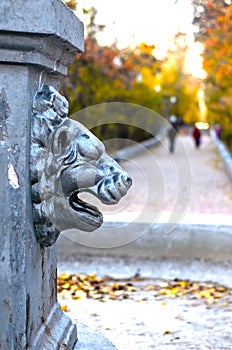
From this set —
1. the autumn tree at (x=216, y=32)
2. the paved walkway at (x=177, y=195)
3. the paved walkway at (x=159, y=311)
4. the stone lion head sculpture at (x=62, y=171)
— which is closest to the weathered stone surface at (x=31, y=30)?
the stone lion head sculpture at (x=62, y=171)

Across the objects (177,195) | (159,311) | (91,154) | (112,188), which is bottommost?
(159,311)

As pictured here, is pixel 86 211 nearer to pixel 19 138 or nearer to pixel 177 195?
pixel 19 138

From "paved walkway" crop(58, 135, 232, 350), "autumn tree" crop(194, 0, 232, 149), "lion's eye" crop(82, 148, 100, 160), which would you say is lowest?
"paved walkway" crop(58, 135, 232, 350)

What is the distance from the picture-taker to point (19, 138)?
78.5 inches

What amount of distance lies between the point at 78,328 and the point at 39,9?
4.95 ft

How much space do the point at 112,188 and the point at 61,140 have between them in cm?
23

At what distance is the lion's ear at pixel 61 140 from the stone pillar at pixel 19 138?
0.11 meters

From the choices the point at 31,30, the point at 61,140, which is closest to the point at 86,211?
the point at 61,140

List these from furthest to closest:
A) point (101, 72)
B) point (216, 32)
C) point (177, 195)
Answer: point (101, 72), point (177, 195), point (216, 32)

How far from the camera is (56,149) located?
6.96 feet

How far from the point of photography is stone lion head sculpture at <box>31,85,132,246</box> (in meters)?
2.06

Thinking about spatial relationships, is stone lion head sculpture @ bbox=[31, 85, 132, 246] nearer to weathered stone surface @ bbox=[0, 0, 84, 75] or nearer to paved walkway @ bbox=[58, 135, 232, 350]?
weathered stone surface @ bbox=[0, 0, 84, 75]

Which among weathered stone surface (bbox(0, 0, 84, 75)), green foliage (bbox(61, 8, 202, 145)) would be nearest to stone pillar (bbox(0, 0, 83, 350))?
weathered stone surface (bbox(0, 0, 84, 75))

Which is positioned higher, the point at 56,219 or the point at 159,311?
the point at 56,219
